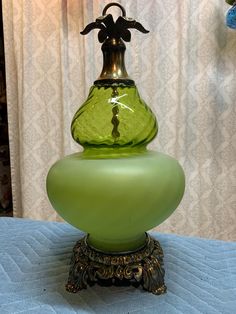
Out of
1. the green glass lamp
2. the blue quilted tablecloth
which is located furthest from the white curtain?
the green glass lamp

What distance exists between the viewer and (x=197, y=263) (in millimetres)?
690

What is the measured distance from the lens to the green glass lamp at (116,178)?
0.52m

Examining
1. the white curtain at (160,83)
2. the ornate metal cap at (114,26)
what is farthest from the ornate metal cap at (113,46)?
the white curtain at (160,83)

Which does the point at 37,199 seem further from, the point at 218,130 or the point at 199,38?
the point at 199,38

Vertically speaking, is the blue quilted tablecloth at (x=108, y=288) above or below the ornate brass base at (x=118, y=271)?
below

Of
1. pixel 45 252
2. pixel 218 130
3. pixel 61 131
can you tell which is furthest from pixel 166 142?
pixel 45 252

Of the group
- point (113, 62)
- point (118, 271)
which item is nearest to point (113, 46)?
point (113, 62)

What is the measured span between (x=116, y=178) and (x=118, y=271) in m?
0.19

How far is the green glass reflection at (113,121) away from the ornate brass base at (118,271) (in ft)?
0.67

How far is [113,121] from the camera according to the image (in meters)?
0.58

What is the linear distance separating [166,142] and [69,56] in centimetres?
59

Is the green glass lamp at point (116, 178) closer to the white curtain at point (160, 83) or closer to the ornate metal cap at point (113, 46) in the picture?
the ornate metal cap at point (113, 46)

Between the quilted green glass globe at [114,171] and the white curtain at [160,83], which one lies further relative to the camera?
the white curtain at [160,83]

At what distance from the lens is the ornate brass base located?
587mm
